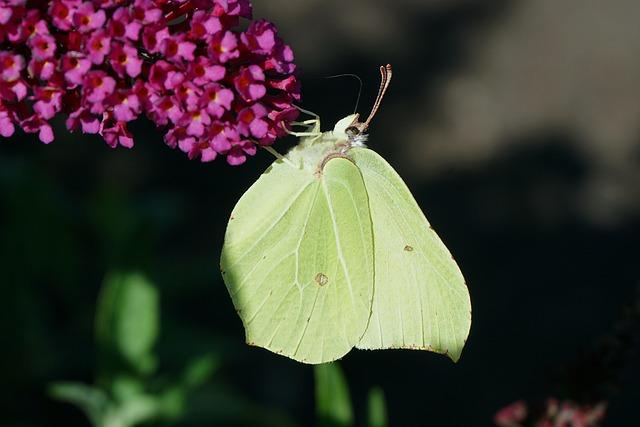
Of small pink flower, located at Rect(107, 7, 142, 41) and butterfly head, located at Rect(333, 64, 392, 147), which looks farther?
butterfly head, located at Rect(333, 64, 392, 147)

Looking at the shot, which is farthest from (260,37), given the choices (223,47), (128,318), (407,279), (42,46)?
(128,318)

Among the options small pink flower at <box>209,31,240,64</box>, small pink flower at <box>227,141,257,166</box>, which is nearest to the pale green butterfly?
small pink flower at <box>227,141,257,166</box>

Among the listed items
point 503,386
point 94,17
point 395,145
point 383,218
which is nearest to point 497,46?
point 395,145

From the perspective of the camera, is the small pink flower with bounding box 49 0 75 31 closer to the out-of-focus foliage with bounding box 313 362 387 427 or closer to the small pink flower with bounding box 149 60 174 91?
the small pink flower with bounding box 149 60 174 91

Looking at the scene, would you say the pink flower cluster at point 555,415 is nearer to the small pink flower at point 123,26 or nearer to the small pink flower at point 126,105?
the small pink flower at point 126,105

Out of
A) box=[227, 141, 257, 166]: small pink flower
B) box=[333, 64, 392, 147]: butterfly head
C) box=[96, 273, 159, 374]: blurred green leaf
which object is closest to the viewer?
box=[227, 141, 257, 166]: small pink flower

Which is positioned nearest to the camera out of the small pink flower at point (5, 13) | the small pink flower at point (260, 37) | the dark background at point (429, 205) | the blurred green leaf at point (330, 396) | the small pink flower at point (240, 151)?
the small pink flower at point (5, 13)

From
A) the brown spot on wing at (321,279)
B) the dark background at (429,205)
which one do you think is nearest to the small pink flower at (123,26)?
the brown spot on wing at (321,279)
